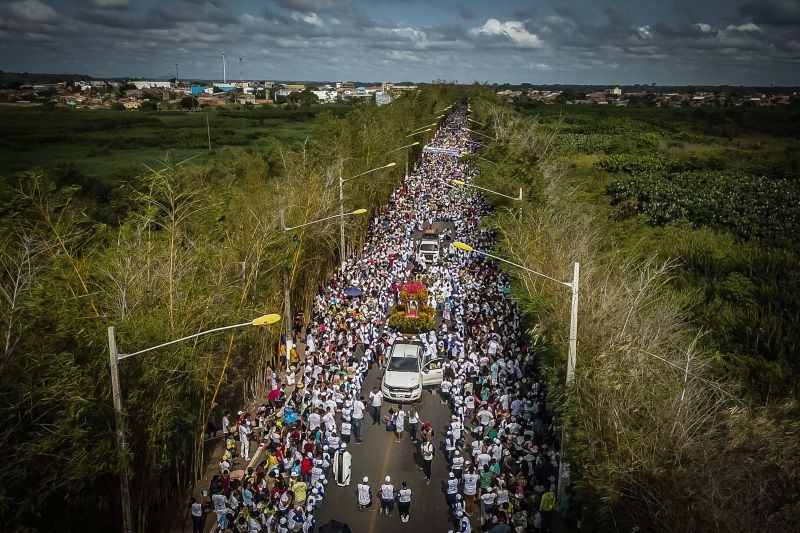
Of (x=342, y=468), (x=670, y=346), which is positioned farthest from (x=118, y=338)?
(x=670, y=346)

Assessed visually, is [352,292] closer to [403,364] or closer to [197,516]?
[403,364]

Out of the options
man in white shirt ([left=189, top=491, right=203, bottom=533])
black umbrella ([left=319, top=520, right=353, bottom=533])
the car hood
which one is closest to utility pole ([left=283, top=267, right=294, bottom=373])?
the car hood

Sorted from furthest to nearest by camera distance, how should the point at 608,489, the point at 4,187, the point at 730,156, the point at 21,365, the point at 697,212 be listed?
the point at 730,156
the point at 697,212
the point at 4,187
the point at 608,489
the point at 21,365

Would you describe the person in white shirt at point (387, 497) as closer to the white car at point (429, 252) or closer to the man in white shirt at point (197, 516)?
the man in white shirt at point (197, 516)

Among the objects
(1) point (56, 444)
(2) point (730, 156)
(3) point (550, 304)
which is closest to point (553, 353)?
(3) point (550, 304)

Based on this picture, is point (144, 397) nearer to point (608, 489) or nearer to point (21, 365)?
point (21, 365)

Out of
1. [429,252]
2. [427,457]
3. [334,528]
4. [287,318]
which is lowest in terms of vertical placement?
[427,457]

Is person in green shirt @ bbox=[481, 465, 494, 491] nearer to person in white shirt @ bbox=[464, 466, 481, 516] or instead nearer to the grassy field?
person in white shirt @ bbox=[464, 466, 481, 516]
